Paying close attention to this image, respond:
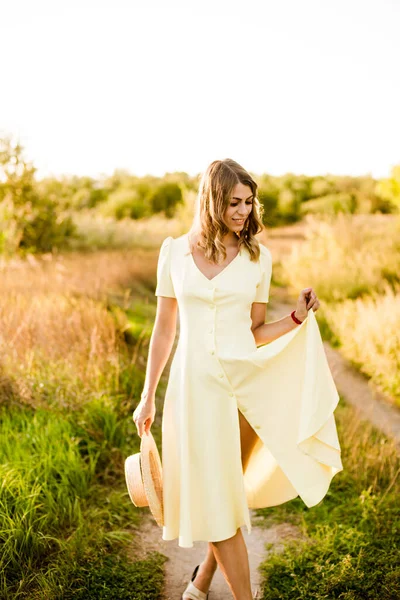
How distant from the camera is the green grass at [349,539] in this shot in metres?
2.92

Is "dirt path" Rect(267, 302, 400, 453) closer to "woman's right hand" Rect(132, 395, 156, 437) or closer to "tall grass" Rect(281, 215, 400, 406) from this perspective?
"tall grass" Rect(281, 215, 400, 406)

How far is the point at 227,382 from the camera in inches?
94.1

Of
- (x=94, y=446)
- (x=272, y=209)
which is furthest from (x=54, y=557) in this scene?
(x=272, y=209)

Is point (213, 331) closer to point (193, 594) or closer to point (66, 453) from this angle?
point (193, 594)

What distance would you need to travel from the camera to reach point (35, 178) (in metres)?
11.3

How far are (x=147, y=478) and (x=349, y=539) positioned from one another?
148 cm

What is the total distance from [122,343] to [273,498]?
2925 millimetres

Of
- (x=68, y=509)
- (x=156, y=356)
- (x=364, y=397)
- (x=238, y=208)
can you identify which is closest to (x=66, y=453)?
(x=68, y=509)

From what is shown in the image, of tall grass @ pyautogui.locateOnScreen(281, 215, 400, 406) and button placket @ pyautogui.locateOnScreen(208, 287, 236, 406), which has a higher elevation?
button placket @ pyautogui.locateOnScreen(208, 287, 236, 406)

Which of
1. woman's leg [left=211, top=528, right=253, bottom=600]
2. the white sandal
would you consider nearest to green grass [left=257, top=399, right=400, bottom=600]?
the white sandal

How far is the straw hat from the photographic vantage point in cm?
246

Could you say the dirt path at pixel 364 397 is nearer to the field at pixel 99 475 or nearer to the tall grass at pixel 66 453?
the field at pixel 99 475

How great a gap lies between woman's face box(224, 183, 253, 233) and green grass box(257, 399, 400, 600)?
71.3 inches

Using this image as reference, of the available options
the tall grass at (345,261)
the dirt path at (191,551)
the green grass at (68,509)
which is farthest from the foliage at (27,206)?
the dirt path at (191,551)
